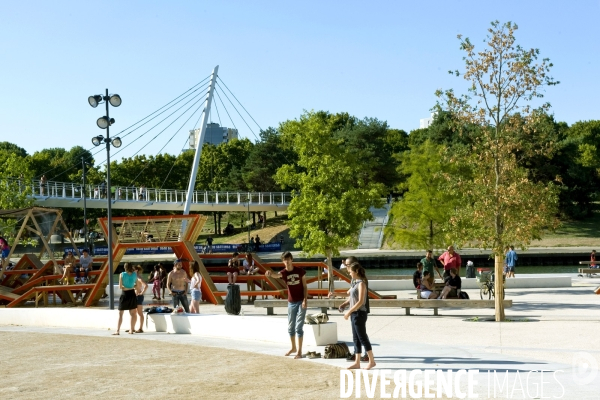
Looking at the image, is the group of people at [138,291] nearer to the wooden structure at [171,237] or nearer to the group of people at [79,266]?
the wooden structure at [171,237]

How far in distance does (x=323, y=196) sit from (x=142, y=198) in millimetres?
45595

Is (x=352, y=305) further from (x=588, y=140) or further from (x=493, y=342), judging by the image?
(x=588, y=140)

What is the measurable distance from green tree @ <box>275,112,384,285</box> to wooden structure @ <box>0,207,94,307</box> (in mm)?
7274

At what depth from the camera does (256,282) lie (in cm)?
2608

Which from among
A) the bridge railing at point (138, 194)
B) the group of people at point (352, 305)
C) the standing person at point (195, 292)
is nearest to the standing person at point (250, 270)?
the standing person at point (195, 292)

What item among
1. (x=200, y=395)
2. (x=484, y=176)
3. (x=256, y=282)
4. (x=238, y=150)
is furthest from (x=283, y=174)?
(x=238, y=150)

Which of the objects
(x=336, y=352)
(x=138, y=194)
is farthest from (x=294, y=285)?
(x=138, y=194)

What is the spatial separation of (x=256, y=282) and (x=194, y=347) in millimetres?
11659

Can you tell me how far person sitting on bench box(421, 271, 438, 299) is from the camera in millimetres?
20156

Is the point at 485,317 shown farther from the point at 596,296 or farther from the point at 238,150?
the point at 238,150

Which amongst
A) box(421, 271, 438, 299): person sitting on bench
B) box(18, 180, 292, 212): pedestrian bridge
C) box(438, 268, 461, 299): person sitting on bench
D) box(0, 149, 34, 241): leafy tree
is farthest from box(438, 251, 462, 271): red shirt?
box(0, 149, 34, 241): leafy tree

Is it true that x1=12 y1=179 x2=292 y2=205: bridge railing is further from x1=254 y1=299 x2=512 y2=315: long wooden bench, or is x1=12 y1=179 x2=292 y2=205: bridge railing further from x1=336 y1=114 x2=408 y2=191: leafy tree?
x1=254 y1=299 x2=512 y2=315: long wooden bench

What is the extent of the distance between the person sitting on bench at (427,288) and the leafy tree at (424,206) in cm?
1411

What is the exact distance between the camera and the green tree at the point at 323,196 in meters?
26.9
